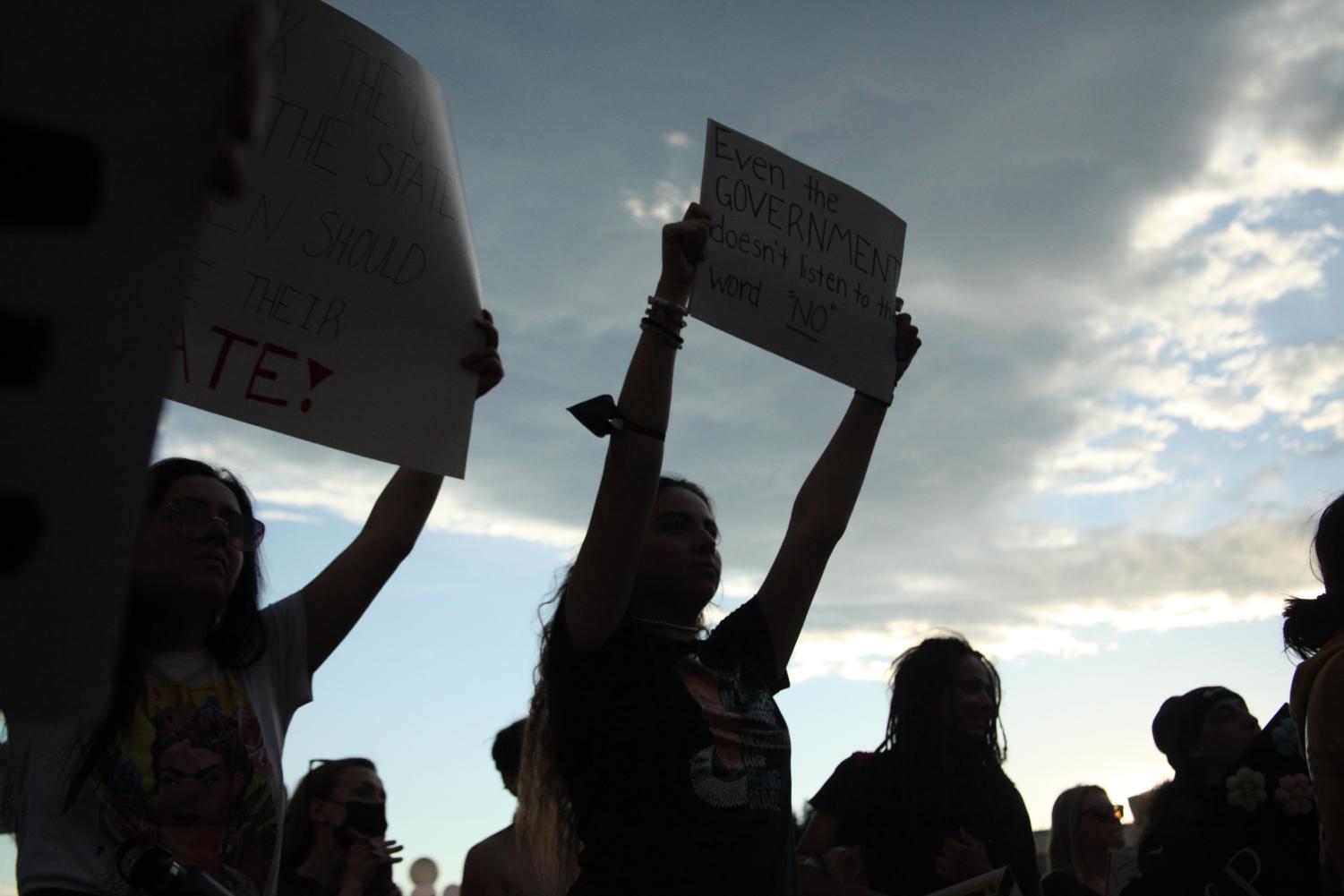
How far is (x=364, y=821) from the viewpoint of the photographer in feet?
16.0

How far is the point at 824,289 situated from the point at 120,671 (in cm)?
208

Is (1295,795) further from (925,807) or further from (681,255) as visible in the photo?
(681,255)

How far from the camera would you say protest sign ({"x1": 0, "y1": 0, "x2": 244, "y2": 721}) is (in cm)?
89

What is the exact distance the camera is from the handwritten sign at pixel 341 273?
8.83ft

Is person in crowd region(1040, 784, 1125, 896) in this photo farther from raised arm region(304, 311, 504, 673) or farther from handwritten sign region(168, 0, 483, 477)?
handwritten sign region(168, 0, 483, 477)

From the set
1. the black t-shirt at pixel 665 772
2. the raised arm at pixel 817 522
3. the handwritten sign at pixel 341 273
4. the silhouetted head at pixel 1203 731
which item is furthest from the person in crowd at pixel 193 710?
the silhouetted head at pixel 1203 731

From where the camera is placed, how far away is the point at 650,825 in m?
2.50

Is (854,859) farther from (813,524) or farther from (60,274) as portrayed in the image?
(60,274)

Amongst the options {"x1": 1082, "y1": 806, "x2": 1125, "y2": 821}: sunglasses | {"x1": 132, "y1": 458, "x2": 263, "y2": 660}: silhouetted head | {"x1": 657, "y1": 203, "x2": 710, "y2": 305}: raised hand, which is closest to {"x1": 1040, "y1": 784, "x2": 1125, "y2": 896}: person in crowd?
{"x1": 1082, "y1": 806, "x2": 1125, "y2": 821}: sunglasses

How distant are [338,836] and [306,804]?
318mm

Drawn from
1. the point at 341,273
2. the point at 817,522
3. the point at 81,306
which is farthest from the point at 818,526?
the point at 81,306

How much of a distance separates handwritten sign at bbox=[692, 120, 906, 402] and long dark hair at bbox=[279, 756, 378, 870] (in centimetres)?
292

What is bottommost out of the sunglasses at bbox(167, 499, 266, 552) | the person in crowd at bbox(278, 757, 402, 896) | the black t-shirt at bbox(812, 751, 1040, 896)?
the person in crowd at bbox(278, 757, 402, 896)

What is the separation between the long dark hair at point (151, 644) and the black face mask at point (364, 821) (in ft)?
7.63
